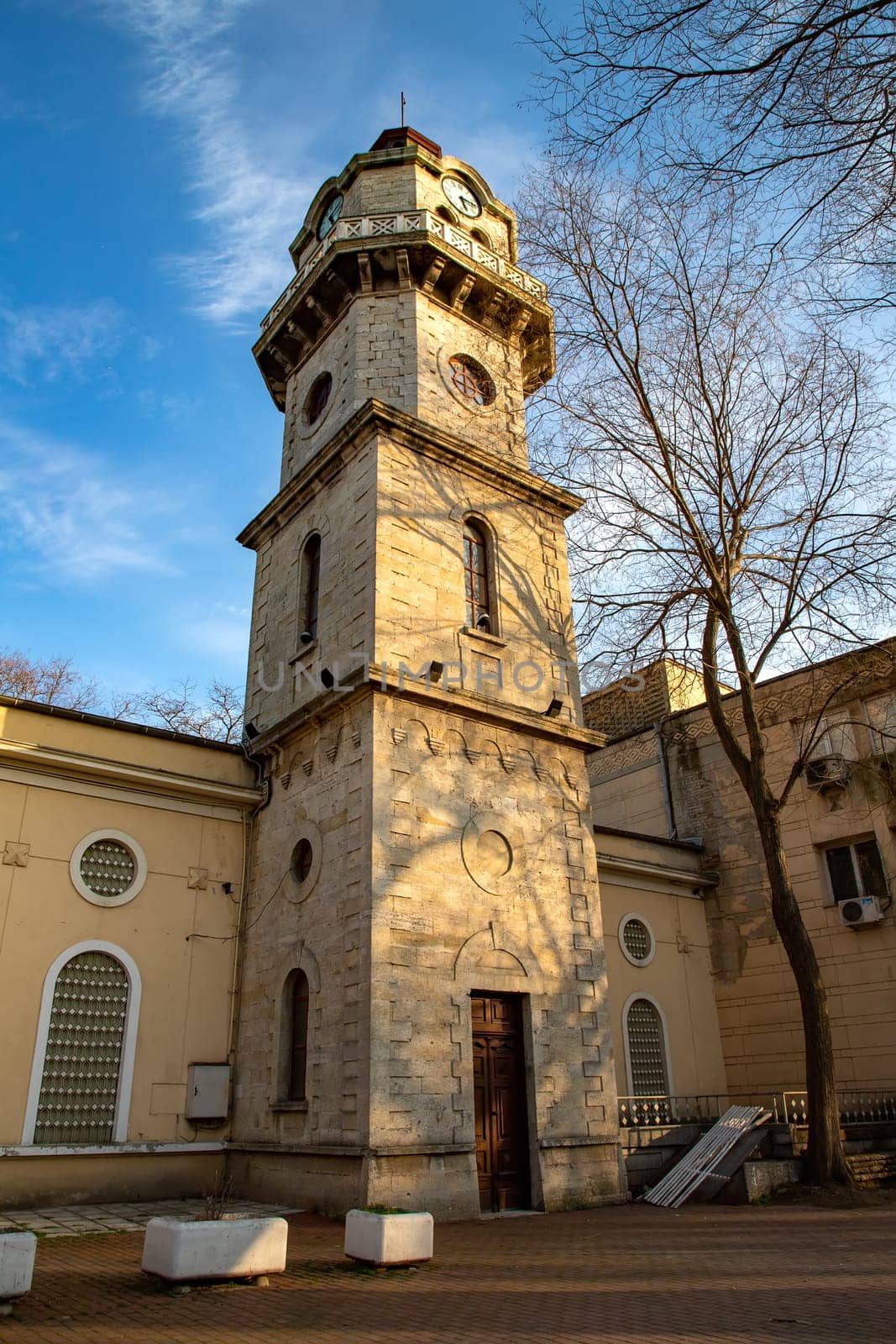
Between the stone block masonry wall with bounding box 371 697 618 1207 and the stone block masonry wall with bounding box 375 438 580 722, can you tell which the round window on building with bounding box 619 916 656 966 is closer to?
the stone block masonry wall with bounding box 371 697 618 1207

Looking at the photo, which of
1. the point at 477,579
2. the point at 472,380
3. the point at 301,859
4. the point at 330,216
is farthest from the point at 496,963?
the point at 330,216

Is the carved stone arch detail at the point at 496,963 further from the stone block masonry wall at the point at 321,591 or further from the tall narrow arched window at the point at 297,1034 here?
the stone block masonry wall at the point at 321,591

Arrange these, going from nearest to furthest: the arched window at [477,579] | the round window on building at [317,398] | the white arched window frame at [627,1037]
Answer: the arched window at [477,579], the white arched window frame at [627,1037], the round window on building at [317,398]

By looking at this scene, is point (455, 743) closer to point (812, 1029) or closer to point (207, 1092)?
point (207, 1092)

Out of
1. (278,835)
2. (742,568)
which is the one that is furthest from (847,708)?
(278,835)

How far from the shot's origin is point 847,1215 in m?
12.0

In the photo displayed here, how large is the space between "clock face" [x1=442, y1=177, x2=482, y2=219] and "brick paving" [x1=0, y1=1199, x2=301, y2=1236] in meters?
18.9

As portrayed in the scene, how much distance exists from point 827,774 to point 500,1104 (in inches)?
424

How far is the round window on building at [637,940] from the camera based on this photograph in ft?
62.3

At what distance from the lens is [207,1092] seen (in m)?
13.8

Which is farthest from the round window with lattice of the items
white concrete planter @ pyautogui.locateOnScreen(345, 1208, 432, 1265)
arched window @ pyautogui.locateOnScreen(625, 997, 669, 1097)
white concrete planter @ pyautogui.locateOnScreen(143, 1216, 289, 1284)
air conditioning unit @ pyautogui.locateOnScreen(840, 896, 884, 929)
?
air conditioning unit @ pyautogui.locateOnScreen(840, 896, 884, 929)

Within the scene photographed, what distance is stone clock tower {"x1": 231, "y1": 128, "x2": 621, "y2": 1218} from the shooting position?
1209 cm

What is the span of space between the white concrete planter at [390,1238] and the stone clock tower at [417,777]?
2631 millimetres

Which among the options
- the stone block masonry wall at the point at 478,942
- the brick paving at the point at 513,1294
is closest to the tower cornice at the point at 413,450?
the stone block masonry wall at the point at 478,942
